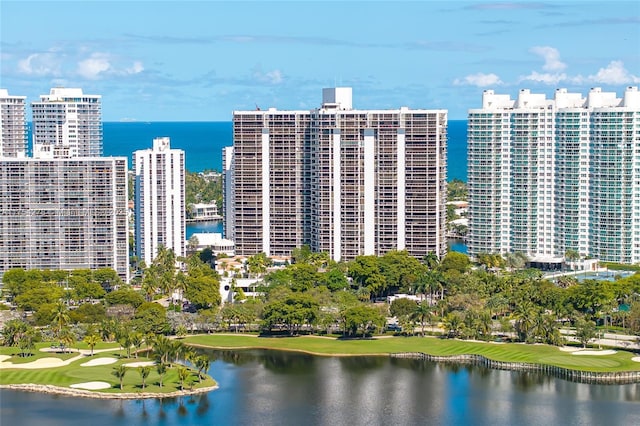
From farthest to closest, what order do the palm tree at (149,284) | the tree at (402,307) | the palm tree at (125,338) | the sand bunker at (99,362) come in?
the palm tree at (149,284), the tree at (402,307), the palm tree at (125,338), the sand bunker at (99,362)

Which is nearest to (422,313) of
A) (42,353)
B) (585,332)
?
(585,332)

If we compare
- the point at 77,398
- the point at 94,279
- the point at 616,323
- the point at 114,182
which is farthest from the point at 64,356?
the point at 616,323

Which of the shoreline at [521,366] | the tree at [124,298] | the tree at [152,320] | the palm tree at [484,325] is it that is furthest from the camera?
the tree at [124,298]

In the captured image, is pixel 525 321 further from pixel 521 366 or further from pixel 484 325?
pixel 521 366

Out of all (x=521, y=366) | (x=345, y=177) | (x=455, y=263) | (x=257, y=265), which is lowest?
(x=521, y=366)

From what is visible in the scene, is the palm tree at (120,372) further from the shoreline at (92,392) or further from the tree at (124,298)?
the tree at (124,298)

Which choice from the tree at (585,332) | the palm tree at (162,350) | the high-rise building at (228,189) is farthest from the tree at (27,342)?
the high-rise building at (228,189)

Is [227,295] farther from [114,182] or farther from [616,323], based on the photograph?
[616,323]
